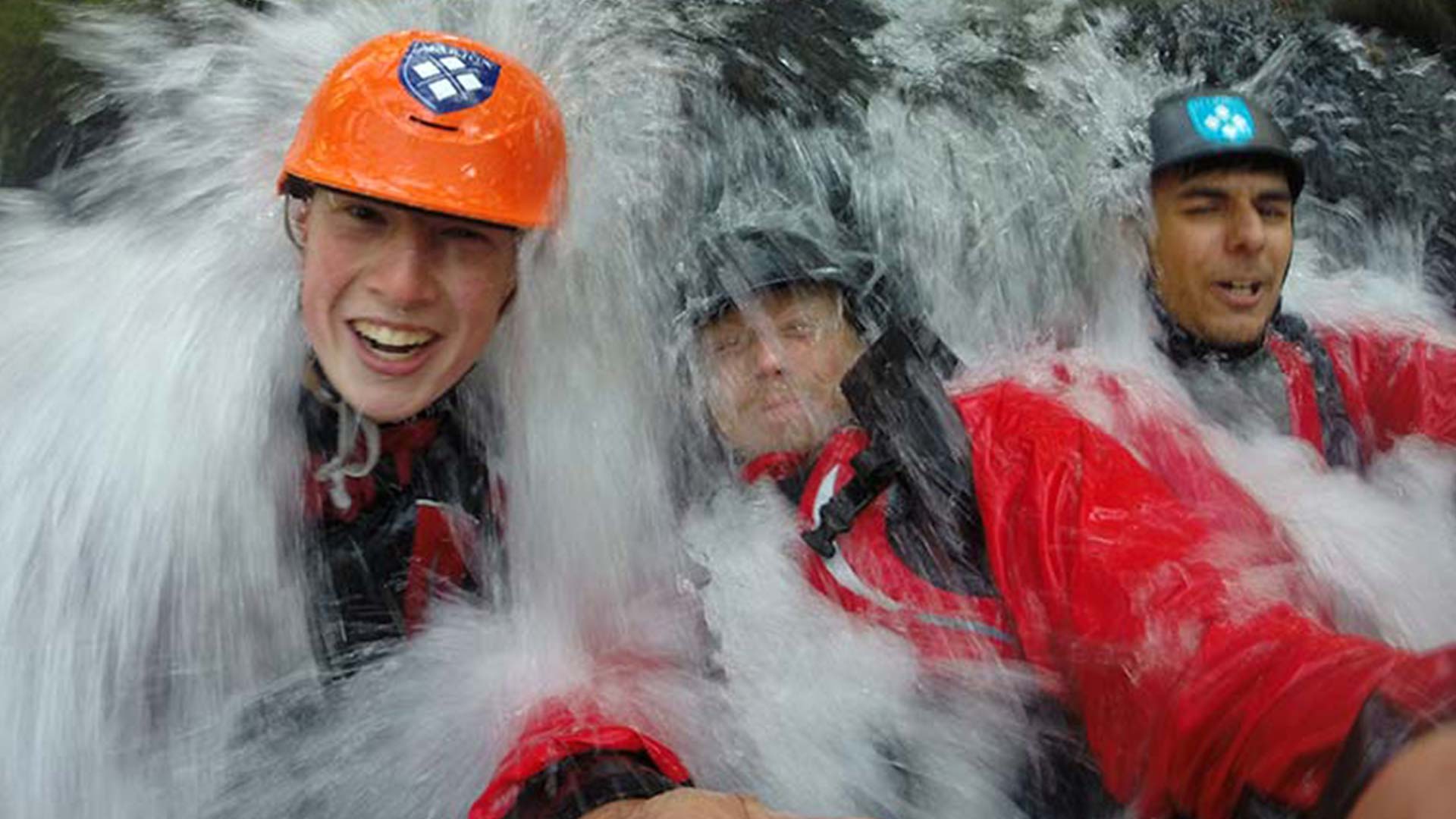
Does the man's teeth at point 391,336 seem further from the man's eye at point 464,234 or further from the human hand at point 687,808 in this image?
the human hand at point 687,808

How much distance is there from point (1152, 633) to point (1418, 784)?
3.09 feet

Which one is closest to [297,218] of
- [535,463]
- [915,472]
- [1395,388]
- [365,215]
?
[365,215]

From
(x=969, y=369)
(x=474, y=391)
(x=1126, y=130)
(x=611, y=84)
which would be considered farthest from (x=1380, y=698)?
(x=611, y=84)

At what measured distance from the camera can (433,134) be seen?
2.18m

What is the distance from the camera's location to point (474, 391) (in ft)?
8.45

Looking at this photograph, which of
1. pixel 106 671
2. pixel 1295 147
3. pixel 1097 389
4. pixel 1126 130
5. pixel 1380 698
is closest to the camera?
pixel 1380 698

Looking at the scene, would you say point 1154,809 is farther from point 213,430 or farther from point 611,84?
point 611,84

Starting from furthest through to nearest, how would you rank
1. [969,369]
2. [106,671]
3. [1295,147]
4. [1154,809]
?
1. [1295,147]
2. [969,369]
3. [106,671]
4. [1154,809]

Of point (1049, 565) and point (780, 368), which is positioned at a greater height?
point (1049, 565)

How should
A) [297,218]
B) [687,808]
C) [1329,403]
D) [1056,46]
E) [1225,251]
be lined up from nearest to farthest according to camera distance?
[687,808]
[297,218]
[1225,251]
[1329,403]
[1056,46]

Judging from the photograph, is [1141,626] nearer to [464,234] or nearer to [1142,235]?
[464,234]

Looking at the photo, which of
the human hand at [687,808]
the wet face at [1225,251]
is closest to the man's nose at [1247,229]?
the wet face at [1225,251]

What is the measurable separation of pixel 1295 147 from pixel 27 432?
6.87 m

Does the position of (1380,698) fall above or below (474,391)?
above
